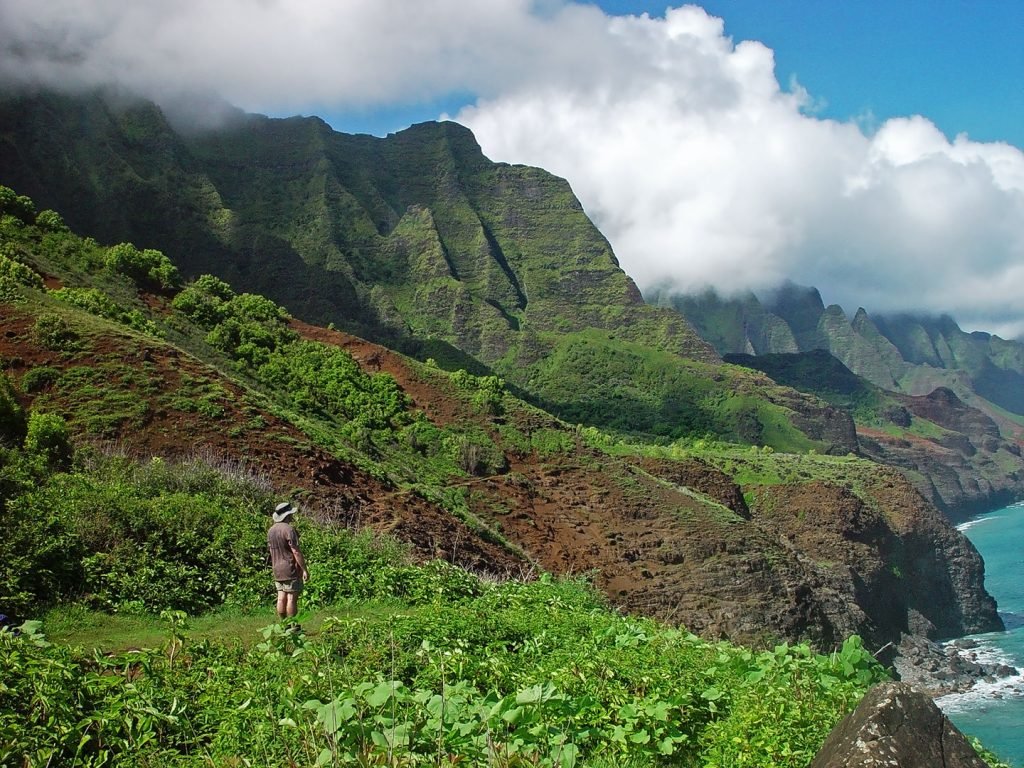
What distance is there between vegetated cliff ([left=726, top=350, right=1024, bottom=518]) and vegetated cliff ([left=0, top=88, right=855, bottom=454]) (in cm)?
3679

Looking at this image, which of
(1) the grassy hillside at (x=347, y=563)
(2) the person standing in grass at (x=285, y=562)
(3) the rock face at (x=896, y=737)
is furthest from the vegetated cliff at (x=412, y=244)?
(3) the rock face at (x=896, y=737)

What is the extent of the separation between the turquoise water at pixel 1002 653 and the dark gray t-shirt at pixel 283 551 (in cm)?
741

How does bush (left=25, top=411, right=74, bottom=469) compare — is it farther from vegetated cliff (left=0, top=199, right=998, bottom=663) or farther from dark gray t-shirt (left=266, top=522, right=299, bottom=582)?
dark gray t-shirt (left=266, top=522, right=299, bottom=582)

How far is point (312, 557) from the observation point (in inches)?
531

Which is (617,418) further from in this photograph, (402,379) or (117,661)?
(117,661)

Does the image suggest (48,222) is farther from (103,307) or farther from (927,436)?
(927,436)

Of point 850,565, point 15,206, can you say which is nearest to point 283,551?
point 15,206

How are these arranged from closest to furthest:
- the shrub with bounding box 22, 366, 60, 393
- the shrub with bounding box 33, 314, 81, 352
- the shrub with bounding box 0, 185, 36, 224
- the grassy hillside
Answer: the grassy hillside, the shrub with bounding box 22, 366, 60, 393, the shrub with bounding box 33, 314, 81, 352, the shrub with bounding box 0, 185, 36, 224

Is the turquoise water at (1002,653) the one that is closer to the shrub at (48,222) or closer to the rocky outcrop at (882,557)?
the rocky outcrop at (882,557)

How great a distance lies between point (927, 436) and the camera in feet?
536

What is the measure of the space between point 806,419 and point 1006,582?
26.4 meters

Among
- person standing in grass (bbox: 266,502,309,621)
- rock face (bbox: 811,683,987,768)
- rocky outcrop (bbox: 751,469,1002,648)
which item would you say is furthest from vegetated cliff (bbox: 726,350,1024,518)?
rock face (bbox: 811,683,987,768)

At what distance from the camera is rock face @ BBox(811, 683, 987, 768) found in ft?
15.8

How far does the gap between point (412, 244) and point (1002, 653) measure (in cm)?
8267
